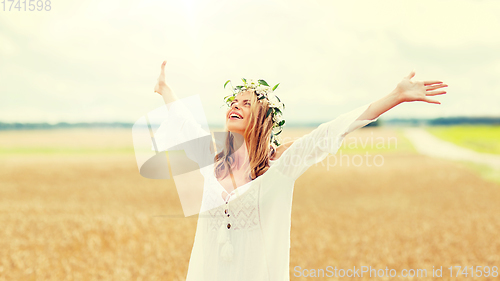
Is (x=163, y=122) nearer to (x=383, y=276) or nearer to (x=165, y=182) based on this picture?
(x=383, y=276)

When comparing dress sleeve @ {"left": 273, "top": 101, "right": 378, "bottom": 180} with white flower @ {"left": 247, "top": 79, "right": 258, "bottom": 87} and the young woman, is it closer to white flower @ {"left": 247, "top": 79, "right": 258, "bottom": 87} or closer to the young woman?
the young woman

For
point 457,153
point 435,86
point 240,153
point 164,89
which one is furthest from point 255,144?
point 457,153

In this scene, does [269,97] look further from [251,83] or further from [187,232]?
[187,232]

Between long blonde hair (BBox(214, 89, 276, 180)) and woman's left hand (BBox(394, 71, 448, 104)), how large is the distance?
2.65 feet

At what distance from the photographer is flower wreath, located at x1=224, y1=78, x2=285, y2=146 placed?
7.70ft

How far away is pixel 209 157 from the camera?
2426mm

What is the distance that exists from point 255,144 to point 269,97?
0.37 m

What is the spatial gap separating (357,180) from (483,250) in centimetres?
1091

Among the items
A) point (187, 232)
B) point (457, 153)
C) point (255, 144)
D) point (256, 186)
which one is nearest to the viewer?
point (256, 186)

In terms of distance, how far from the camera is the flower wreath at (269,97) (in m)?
2.35

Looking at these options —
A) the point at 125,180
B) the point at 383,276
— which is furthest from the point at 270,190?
the point at 125,180

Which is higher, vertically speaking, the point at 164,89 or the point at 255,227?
the point at 164,89

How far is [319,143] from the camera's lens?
6.39 feet

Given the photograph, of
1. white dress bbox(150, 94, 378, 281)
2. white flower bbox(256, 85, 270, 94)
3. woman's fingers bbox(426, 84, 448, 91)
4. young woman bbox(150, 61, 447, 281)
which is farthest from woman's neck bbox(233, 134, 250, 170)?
woman's fingers bbox(426, 84, 448, 91)
